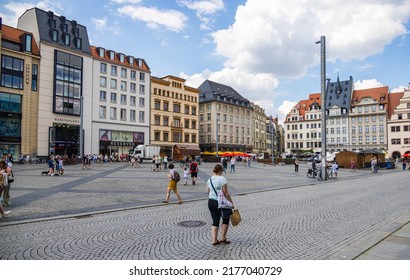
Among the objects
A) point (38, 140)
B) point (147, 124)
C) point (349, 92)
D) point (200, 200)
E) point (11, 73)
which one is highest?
point (349, 92)

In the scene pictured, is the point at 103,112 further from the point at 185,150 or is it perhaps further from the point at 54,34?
the point at 185,150

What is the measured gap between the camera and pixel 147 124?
6681 cm

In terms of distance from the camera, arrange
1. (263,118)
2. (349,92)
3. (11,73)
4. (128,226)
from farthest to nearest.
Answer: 1. (263,118)
2. (349,92)
3. (11,73)
4. (128,226)

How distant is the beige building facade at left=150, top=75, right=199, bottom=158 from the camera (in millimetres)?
68562

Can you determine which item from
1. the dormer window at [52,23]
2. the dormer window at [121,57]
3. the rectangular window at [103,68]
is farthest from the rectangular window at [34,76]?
the dormer window at [121,57]

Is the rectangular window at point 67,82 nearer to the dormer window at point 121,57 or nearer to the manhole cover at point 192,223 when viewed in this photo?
the dormer window at point 121,57

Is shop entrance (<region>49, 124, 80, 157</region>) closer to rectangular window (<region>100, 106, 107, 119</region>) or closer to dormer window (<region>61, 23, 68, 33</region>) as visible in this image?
rectangular window (<region>100, 106, 107, 119</region>)

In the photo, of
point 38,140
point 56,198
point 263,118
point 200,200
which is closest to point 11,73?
point 38,140

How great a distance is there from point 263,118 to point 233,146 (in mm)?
24915

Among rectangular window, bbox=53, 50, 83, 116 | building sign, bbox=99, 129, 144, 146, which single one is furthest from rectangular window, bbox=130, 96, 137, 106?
rectangular window, bbox=53, 50, 83, 116

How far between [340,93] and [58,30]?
76.8 m

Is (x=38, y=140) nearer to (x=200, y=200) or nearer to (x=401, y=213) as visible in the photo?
(x=200, y=200)

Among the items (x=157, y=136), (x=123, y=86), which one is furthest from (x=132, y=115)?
(x=157, y=136)
